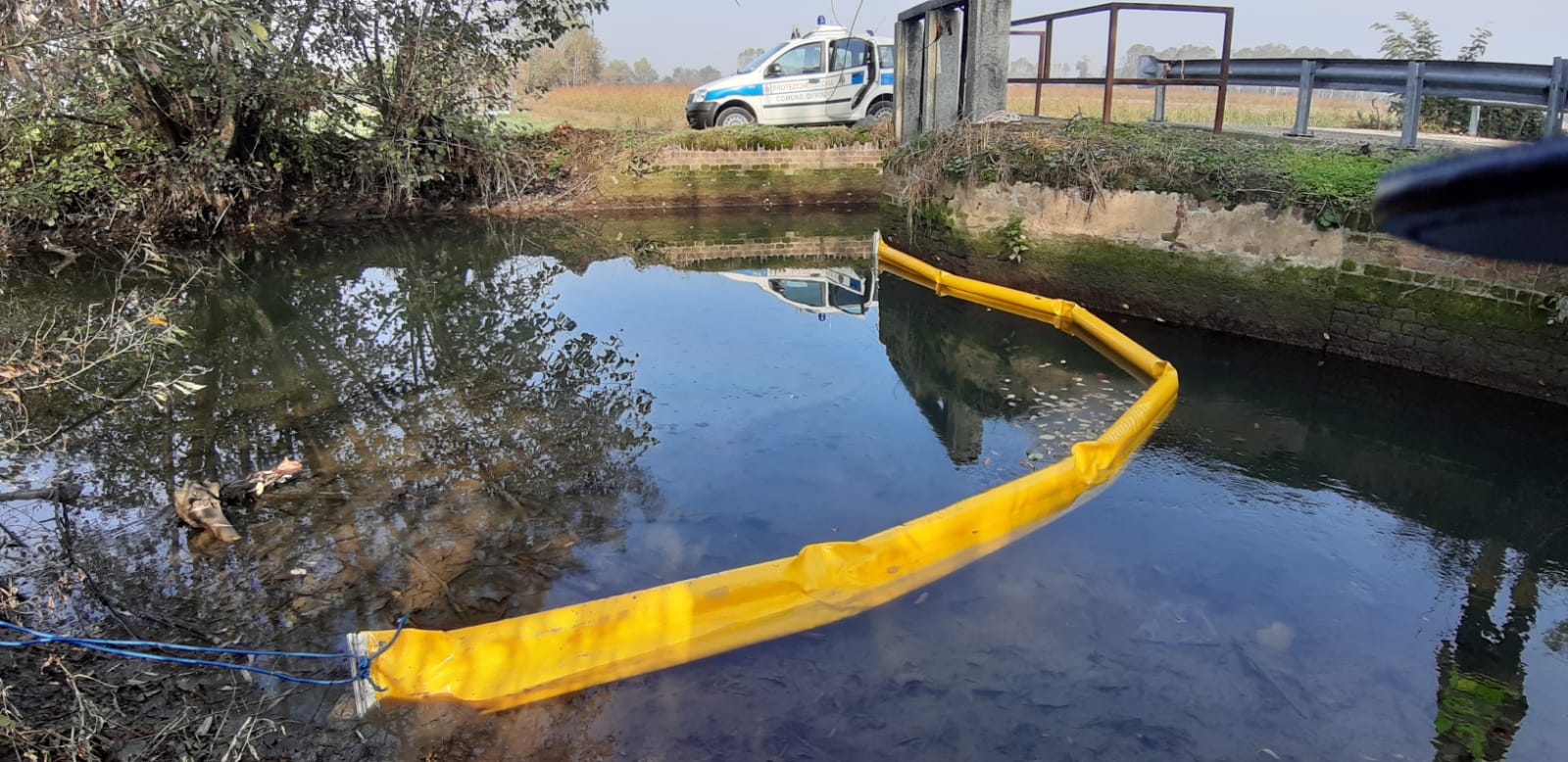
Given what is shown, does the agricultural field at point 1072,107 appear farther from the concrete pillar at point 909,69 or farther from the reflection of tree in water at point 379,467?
the reflection of tree in water at point 379,467

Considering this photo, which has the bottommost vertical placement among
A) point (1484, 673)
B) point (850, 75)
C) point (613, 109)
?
A: point (1484, 673)

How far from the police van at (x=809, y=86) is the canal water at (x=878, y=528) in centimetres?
954

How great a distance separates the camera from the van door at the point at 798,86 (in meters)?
16.6

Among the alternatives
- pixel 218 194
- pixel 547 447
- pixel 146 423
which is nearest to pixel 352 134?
pixel 218 194

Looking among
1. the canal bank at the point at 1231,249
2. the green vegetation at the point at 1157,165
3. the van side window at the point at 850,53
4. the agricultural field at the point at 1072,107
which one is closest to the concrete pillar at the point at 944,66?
the green vegetation at the point at 1157,165

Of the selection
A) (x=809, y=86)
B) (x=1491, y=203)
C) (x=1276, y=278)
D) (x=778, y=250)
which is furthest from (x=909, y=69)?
(x=1491, y=203)

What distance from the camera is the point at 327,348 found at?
763cm

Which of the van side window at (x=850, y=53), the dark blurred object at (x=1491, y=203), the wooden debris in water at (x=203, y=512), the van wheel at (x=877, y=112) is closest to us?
the dark blurred object at (x=1491, y=203)

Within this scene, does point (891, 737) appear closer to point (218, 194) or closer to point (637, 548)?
point (637, 548)

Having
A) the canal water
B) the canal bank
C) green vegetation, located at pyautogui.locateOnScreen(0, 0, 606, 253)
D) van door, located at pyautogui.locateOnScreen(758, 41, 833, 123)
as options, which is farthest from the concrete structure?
green vegetation, located at pyautogui.locateOnScreen(0, 0, 606, 253)

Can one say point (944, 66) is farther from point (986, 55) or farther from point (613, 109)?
point (613, 109)

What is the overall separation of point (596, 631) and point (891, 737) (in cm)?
109

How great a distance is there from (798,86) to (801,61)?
0.45 metres

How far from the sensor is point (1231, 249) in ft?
25.1
